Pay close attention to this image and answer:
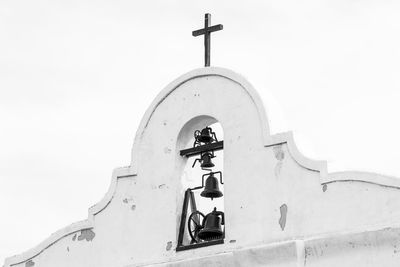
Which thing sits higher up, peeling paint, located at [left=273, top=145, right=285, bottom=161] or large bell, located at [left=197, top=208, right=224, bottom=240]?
peeling paint, located at [left=273, top=145, right=285, bottom=161]

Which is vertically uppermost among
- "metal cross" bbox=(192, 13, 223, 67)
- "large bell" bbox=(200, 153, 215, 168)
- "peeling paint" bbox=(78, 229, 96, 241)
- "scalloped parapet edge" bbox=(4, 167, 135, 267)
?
"metal cross" bbox=(192, 13, 223, 67)

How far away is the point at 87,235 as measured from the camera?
16.1m

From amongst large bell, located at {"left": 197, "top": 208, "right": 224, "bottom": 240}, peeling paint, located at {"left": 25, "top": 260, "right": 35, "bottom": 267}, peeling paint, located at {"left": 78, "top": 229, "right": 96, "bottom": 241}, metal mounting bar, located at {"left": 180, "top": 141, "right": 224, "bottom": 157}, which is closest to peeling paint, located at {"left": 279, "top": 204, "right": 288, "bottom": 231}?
large bell, located at {"left": 197, "top": 208, "right": 224, "bottom": 240}

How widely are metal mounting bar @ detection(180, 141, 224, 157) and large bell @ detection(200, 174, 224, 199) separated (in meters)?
0.32

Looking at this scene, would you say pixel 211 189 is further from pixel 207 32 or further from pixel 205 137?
pixel 207 32

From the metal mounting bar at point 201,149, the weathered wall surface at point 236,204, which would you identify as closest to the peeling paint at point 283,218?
the weathered wall surface at point 236,204

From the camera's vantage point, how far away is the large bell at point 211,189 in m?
15.7

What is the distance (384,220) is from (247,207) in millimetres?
1640

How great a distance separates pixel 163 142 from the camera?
628 inches

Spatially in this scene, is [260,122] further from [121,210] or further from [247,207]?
[121,210]

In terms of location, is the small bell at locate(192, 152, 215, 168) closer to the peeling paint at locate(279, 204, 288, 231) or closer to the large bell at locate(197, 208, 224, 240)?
the large bell at locate(197, 208, 224, 240)

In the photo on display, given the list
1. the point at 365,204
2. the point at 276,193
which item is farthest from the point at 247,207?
the point at 365,204

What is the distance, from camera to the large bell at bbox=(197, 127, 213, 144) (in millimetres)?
15922

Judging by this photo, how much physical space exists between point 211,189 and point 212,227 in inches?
19.6
